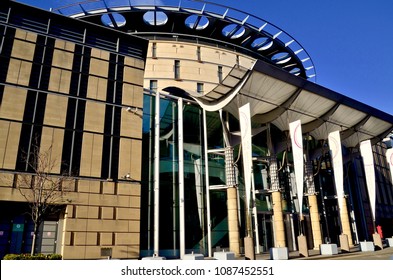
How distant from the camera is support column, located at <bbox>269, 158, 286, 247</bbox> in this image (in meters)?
26.6

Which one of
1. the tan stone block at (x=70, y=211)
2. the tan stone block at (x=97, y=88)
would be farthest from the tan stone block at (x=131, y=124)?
the tan stone block at (x=70, y=211)

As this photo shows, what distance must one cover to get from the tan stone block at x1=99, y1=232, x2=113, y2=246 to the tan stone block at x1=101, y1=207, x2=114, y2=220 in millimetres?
1112

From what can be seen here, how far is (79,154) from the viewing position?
22.7m

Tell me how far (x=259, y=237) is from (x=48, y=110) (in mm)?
22264

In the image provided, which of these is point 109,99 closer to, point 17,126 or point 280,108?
point 17,126

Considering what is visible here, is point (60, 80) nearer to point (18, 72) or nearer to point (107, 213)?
point (18, 72)

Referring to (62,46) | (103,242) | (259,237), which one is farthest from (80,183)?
(259,237)

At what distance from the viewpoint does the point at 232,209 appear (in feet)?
86.9

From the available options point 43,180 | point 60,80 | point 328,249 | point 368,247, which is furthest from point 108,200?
point 368,247

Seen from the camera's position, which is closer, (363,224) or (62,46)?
(62,46)

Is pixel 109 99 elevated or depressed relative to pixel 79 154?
elevated

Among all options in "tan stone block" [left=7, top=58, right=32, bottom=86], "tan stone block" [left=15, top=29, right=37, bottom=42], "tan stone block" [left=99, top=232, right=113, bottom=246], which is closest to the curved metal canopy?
"tan stone block" [left=99, top=232, right=113, bottom=246]

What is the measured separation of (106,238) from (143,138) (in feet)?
28.8
